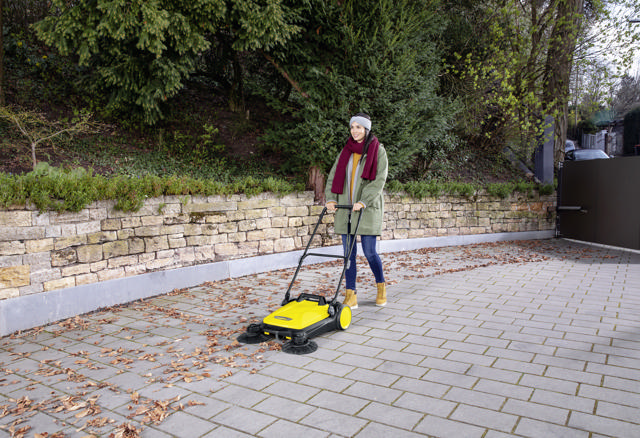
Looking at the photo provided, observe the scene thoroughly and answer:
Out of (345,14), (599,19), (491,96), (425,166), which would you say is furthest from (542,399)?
(599,19)

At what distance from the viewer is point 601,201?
10594 millimetres

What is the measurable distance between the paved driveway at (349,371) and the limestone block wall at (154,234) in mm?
509

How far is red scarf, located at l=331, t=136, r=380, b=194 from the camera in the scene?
4992 mm

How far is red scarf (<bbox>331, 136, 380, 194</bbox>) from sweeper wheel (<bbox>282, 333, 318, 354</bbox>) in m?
1.83

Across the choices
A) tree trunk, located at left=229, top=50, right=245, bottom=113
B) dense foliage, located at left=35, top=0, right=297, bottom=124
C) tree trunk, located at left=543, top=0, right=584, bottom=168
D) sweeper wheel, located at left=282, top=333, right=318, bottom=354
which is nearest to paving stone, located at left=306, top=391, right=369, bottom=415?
sweeper wheel, located at left=282, top=333, right=318, bottom=354

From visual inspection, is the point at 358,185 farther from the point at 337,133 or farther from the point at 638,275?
the point at 638,275

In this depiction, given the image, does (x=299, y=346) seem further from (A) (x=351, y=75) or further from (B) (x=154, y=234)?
(A) (x=351, y=75)

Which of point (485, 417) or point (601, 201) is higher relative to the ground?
point (601, 201)

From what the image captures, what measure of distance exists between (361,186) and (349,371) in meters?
2.15

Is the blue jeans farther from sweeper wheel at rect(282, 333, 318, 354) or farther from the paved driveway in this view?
sweeper wheel at rect(282, 333, 318, 354)

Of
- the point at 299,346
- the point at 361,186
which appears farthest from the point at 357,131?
the point at 299,346

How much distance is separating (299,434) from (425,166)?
10.7 m

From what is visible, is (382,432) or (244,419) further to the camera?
(244,419)

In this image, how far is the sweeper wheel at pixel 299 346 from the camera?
3922 mm
